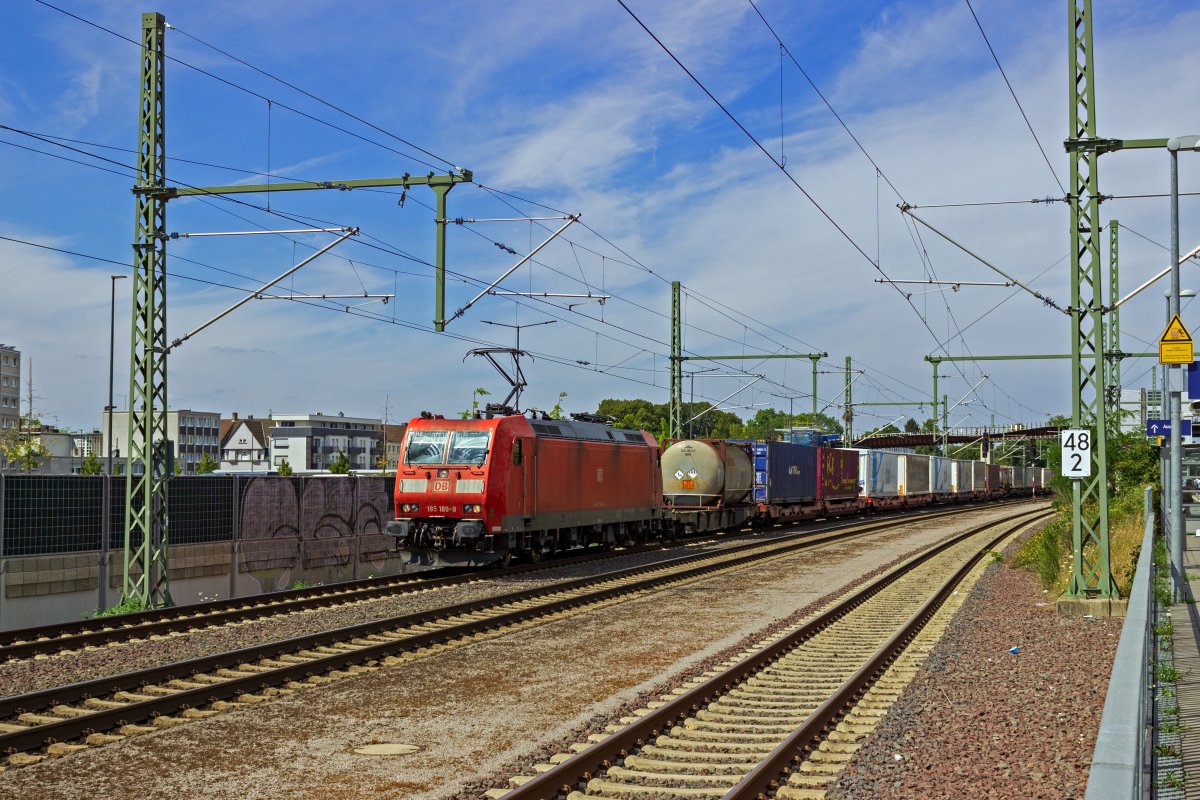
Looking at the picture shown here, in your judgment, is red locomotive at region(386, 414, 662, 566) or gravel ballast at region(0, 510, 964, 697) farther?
red locomotive at region(386, 414, 662, 566)

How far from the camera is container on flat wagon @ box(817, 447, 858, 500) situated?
4475cm

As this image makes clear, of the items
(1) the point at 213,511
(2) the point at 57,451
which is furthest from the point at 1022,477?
(2) the point at 57,451

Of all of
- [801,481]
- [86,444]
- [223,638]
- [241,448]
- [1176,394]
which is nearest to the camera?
[223,638]

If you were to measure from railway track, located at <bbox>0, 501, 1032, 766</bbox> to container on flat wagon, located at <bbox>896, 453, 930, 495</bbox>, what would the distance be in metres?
39.8

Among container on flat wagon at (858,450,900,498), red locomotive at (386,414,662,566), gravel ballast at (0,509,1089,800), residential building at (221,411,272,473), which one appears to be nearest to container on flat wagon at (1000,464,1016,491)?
container on flat wagon at (858,450,900,498)

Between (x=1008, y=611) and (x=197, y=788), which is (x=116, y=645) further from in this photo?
(x=1008, y=611)

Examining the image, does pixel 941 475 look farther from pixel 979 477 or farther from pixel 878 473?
pixel 979 477

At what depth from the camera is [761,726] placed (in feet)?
30.9

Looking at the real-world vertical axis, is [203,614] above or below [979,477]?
below

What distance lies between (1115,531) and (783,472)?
18.5m

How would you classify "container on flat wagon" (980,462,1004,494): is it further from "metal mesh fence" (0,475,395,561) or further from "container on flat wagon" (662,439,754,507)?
"metal mesh fence" (0,475,395,561)

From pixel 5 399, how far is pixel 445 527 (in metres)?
158

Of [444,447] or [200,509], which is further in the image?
[444,447]

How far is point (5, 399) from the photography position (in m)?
157
